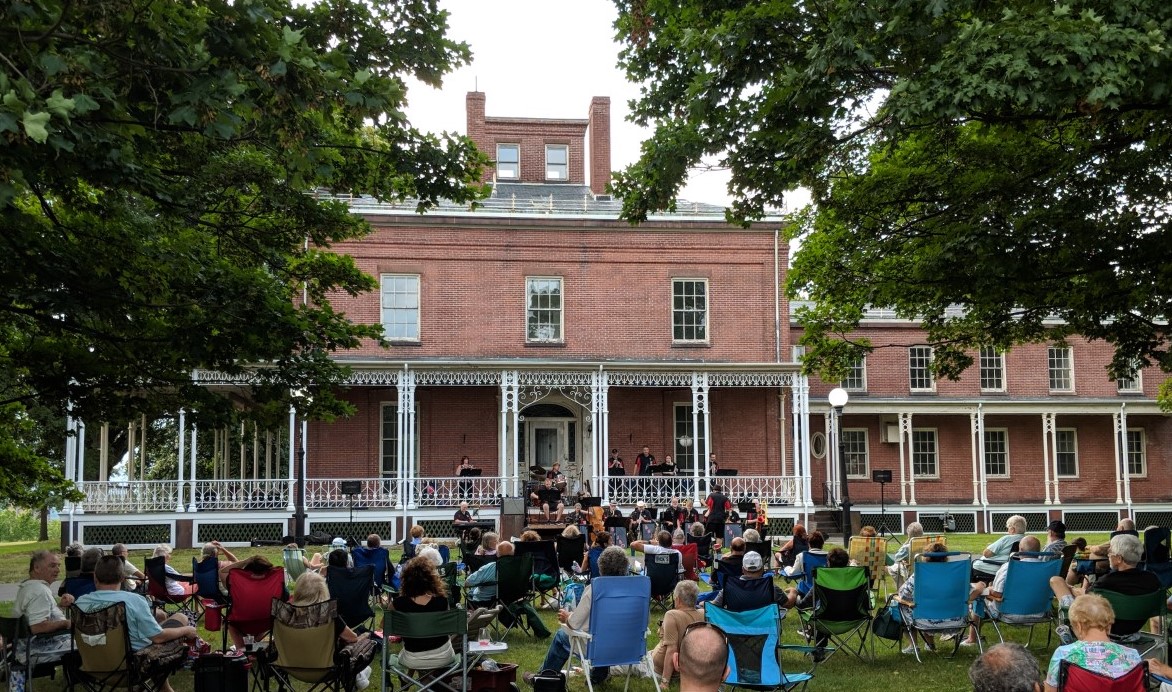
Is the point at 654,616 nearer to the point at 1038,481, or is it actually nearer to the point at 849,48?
the point at 849,48

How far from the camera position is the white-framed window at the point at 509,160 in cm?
3212

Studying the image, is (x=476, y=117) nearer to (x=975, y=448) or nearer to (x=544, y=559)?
(x=975, y=448)

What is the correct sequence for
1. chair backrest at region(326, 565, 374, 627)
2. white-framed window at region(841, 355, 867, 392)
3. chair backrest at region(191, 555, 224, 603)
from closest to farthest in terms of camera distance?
chair backrest at region(326, 565, 374, 627) → chair backrest at region(191, 555, 224, 603) → white-framed window at region(841, 355, 867, 392)

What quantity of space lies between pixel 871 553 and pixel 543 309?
51.7 feet

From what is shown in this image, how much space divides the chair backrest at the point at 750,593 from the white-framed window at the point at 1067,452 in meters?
26.2

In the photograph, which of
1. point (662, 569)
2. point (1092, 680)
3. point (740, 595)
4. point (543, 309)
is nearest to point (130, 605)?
point (740, 595)

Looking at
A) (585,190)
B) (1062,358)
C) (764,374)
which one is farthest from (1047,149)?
(1062,358)

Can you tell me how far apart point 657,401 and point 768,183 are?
17605 mm

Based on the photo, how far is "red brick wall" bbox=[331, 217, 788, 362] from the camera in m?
27.0

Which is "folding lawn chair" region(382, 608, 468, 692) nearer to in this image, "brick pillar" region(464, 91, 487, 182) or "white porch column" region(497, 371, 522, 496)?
"white porch column" region(497, 371, 522, 496)

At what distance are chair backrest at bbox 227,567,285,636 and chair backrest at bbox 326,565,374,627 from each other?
593 millimetres

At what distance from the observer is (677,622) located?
8.25m

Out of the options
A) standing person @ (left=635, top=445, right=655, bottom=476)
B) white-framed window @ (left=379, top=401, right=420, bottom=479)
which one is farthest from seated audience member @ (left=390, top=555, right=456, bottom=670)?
white-framed window @ (left=379, top=401, right=420, bottom=479)

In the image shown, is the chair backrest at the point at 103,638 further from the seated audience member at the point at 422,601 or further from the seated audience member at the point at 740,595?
the seated audience member at the point at 740,595
